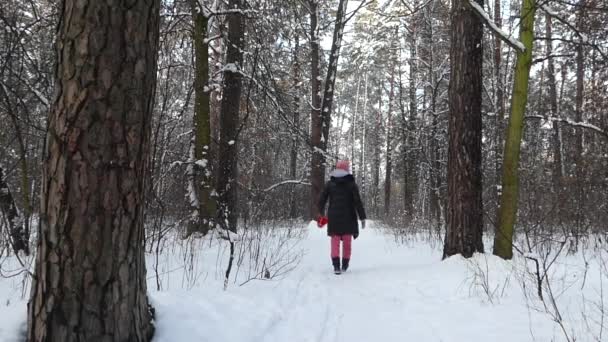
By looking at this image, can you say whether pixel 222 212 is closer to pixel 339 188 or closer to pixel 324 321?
pixel 339 188

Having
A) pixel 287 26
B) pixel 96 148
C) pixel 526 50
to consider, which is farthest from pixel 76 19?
pixel 287 26

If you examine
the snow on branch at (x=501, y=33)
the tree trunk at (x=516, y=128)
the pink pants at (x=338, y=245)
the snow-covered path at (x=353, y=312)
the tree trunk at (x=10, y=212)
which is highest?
the snow on branch at (x=501, y=33)

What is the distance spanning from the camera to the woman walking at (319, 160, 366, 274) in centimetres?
651

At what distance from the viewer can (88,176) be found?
5.94ft

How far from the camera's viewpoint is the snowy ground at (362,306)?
267 cm

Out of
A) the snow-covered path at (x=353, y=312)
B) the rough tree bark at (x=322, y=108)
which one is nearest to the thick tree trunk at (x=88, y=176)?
the snow-covered path at (x=353, y=312)

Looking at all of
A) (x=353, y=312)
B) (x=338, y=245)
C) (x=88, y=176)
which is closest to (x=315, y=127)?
(x=338, y=245)

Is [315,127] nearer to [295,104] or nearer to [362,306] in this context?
[295,104]

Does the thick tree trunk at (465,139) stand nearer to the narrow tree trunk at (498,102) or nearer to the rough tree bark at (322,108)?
the narrow tree trunk at (498,102)

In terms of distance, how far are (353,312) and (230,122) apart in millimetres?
5827

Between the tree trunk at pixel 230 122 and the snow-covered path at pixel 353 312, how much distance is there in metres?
3.57

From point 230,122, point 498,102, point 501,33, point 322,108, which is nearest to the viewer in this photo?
point 501,33

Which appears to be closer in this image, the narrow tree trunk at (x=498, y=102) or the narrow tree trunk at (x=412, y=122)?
the narrow tree trunk at (x=498, y=102)

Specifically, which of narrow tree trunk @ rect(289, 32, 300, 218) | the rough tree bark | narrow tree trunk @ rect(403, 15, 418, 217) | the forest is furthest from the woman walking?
narrow tree trunk @ rect(403, 15, 418, 217)
